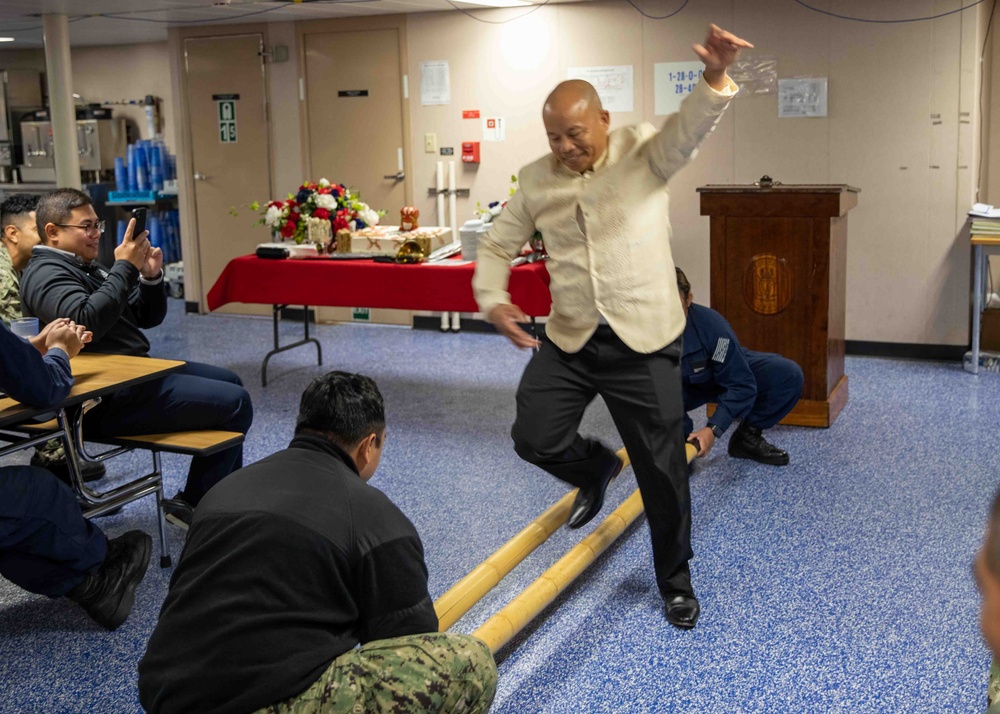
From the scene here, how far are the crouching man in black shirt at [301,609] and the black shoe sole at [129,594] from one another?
A: 51.4 inches

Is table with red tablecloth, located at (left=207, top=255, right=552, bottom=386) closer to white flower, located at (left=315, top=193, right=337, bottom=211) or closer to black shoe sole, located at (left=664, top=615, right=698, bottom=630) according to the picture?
white flower, located at (left=315, top=193, right=337, bottom=211)

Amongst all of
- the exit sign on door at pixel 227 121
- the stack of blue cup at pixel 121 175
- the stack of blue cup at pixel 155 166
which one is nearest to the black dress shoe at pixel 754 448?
the exit sign on door at pixel 227 121

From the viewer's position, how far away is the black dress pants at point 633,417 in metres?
2.85

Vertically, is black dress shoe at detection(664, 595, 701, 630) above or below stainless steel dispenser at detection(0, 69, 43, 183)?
below

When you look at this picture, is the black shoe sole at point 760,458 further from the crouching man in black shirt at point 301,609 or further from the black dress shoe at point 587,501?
the crouching man in black shirt at point 301,609

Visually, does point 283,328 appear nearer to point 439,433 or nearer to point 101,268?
point 439,433

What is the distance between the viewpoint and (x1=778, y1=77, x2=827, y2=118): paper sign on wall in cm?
654

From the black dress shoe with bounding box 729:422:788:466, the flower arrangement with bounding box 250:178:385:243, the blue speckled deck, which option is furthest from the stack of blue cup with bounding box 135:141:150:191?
the black dress shoe with bounding box 729:422:788:466

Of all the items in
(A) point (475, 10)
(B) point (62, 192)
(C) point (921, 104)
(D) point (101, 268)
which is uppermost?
(A) point (475, 10)

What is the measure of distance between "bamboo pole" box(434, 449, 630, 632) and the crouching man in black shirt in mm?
484

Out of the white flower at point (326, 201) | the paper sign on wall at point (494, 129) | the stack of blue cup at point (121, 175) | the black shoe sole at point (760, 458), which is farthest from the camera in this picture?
the stack of blue cup at point (121, 175)

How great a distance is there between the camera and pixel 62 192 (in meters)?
3.67

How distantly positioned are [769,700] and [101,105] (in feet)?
32.5

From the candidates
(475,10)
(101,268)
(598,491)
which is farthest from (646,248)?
(475,10)
